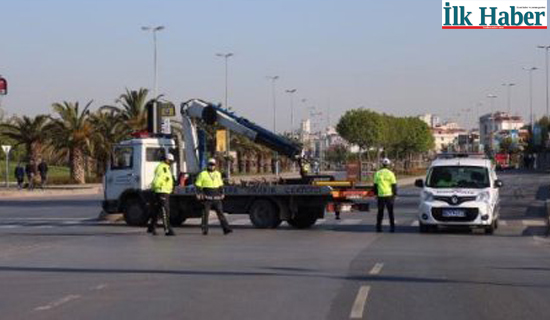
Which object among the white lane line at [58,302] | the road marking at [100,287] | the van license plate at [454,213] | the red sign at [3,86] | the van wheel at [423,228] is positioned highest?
the red sign at [3,86]

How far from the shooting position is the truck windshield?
22.0 m

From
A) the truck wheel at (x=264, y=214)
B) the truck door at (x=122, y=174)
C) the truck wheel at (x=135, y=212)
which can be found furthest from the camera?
the truck door at (x=122, y=174)

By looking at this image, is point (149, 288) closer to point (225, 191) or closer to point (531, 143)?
point (225, 191)

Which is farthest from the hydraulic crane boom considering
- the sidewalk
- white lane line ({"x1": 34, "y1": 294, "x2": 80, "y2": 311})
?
the sidewalk

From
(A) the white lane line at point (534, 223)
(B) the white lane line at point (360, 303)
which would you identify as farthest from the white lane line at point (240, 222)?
(B) the white lane line at point (360, 303)

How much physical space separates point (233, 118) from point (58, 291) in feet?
48.1

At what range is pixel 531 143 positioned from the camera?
12025 centimetres

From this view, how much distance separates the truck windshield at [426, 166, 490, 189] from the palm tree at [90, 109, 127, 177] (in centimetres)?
4182

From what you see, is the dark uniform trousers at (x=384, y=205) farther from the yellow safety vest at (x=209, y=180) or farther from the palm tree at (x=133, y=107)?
the palm tree at (x=133, y=107)

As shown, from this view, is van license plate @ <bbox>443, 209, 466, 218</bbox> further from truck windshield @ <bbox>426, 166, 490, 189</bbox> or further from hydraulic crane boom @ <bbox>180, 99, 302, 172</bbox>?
hydraulic crane boom @ <bbox>180, 99, 302, 172</bbox>

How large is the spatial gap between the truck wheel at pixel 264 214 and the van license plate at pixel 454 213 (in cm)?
447

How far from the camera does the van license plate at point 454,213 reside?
21175 millimetres

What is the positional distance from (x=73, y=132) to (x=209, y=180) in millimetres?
41643

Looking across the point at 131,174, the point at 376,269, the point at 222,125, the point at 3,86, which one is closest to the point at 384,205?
the point at 222,125
